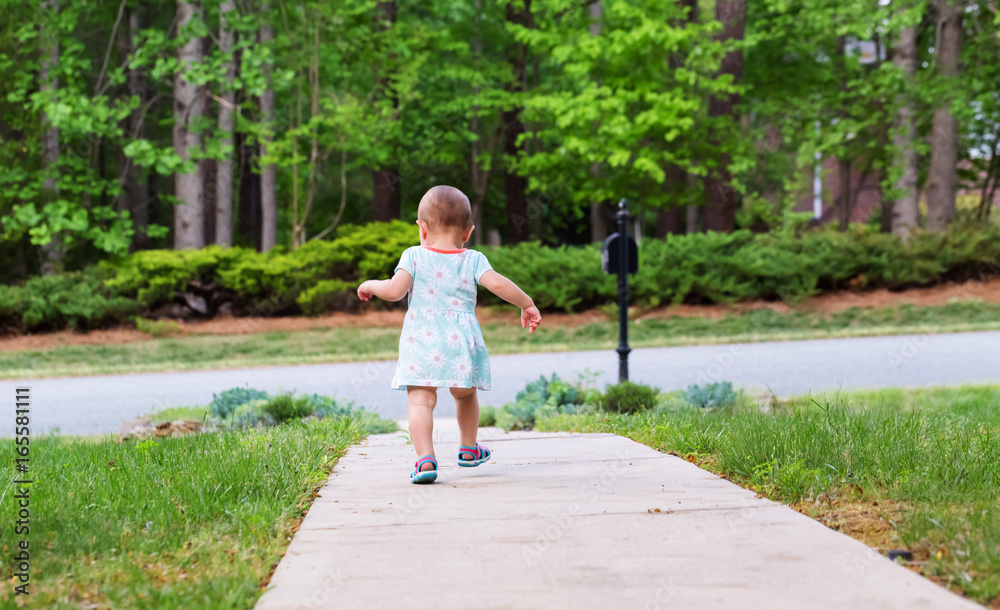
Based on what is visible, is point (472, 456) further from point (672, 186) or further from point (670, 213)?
point (670, 213)

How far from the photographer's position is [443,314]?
183 inches

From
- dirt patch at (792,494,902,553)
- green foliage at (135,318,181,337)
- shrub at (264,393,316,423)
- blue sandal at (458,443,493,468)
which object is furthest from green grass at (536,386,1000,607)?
green foliage at (135,318,181,337)

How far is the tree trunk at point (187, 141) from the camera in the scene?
1783cm

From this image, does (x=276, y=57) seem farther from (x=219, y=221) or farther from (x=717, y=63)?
(x=717, y=63)

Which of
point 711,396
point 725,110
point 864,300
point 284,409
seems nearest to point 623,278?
point 711,396

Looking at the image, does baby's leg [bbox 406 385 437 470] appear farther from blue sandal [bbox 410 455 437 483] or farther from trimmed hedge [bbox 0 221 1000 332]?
trimmed hedge [bbox 0 221 1000 332]

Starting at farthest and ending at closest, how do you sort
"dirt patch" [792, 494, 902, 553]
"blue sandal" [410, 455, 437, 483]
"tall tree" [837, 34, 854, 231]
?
1. "tall tree" [837, 34, 854, 231]
2. "blue sandal" [410, 455, 437, 483]
3. "dirt patch" [792, 494, 902, 553]

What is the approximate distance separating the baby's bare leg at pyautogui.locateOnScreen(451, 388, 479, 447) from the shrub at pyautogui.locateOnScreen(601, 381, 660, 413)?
8.67 feet

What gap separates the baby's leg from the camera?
14.5ft

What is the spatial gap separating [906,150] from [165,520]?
63.3 ft

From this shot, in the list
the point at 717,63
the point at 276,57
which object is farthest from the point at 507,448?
the point at 276,57

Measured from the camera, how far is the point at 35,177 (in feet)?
55.5

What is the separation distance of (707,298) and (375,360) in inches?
302

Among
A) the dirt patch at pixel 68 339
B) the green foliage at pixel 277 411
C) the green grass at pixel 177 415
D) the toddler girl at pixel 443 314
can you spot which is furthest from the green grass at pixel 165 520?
the dirt patch at pixel 68 339
